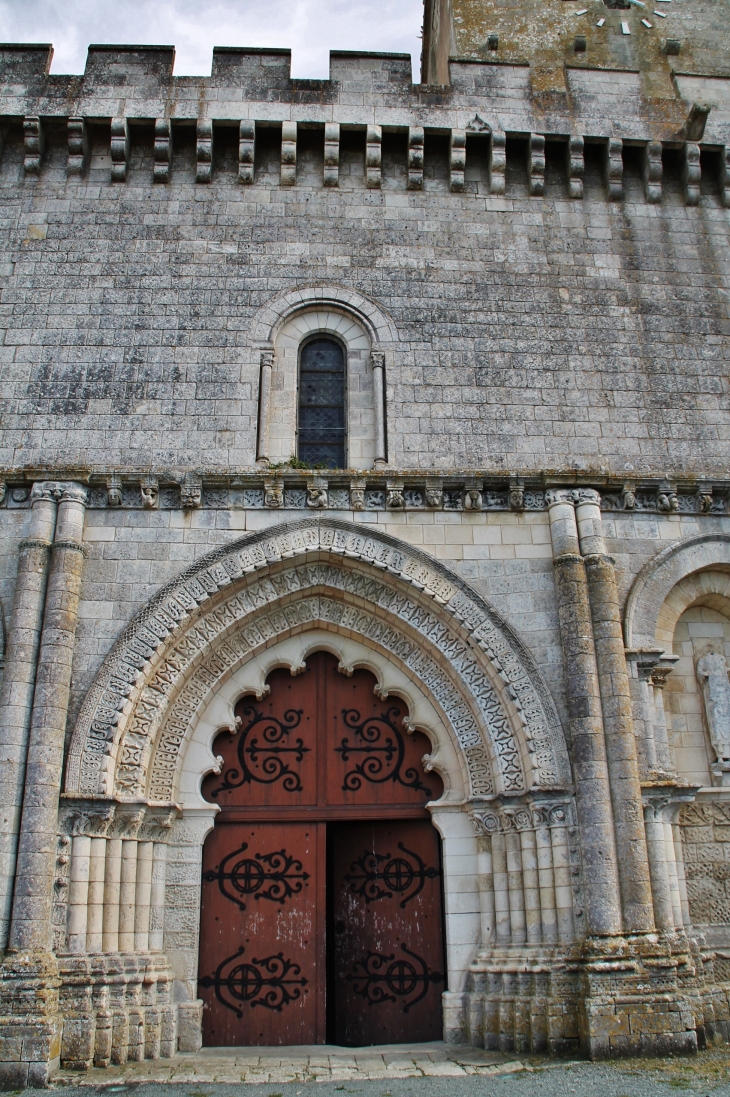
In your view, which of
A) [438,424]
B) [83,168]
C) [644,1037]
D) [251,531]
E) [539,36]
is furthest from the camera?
[539,36]

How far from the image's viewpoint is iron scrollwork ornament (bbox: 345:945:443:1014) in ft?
24.4

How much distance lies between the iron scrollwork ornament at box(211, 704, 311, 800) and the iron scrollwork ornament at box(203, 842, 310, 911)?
22.4 inches

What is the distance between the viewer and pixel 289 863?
764 cm

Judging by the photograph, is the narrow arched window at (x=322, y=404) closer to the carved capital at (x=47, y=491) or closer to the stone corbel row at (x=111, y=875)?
the carved capital at (x=47, y=491)

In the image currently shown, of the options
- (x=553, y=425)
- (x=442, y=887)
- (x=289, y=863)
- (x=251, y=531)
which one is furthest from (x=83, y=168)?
(x=442, y=887)

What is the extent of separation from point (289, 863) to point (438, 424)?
14.2 ft

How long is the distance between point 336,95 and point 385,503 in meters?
5.02

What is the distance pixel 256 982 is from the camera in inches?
288

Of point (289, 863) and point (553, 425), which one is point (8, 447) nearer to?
point (289, 863)

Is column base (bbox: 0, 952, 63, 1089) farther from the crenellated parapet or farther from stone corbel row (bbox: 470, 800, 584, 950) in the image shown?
the crenellated parapet

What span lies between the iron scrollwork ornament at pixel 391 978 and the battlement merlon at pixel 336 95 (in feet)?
28.1

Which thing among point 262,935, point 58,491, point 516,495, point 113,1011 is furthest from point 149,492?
point 113,1011

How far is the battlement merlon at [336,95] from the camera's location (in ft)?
31.8

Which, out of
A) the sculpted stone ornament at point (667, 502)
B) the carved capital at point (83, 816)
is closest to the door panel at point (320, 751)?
the carved capital at point (83, 816)
